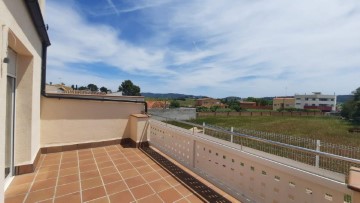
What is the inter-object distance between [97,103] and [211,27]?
5.15 m

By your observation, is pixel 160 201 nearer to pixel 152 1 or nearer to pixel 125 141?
pixel 125 141

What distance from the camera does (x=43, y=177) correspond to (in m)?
3.11

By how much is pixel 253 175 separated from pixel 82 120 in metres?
4.21

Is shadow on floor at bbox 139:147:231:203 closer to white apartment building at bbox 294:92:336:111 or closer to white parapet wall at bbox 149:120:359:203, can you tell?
white parapet wall at bbox 149:120:359:203

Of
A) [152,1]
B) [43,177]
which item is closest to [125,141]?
[43,177]

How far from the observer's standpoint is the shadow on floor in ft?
8.43

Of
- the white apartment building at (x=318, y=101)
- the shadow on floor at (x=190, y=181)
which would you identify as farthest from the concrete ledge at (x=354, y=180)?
the white apartment building at (x=318, y=101)

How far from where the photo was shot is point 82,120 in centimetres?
481

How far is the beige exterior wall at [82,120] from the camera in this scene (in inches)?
173

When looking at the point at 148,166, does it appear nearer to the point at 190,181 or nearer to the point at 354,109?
the point at 190,181

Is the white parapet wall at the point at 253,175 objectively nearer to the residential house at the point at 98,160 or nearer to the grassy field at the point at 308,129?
the residential house at the point at 98,160

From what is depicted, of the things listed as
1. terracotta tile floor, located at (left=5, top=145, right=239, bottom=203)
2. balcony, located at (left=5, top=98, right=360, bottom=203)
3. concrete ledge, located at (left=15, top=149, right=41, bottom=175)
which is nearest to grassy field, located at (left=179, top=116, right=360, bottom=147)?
balcony, located at (left=5, top=98, right=360, bottom=203)

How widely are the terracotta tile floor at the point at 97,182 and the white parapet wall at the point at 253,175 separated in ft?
1.59

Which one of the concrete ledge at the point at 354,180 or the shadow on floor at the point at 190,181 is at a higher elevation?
the concrete ledge at the point at 354,180
